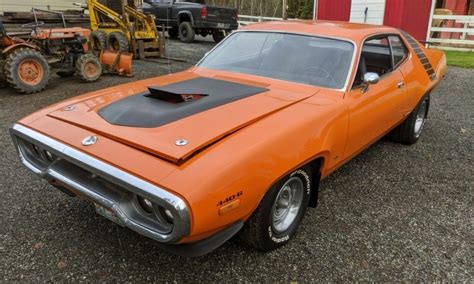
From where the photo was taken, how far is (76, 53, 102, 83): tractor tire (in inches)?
308

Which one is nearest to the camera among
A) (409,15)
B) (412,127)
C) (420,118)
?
(412,127)

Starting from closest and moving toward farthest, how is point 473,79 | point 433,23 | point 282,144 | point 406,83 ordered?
point 282,144
point 406,83
point 473,79
point 433,23

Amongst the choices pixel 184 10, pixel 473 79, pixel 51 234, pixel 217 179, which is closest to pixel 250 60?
pixel 217 179

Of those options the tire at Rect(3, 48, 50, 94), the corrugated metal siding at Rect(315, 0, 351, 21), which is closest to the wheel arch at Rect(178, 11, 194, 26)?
the corrugated metal siding at Rect(315, 0, 351, 21)

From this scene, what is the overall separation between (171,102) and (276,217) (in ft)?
3.74

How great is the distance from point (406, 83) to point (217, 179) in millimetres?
2998

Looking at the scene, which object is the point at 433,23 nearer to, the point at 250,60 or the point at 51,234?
the point at 250,60

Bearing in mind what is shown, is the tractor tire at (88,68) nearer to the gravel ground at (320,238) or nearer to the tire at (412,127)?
the gravel ground at (320,238)

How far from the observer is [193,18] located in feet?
48.1

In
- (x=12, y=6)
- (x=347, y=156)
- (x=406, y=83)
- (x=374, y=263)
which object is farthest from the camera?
(x=12, y=6)

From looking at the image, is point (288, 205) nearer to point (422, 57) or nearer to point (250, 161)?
point (250, 161)

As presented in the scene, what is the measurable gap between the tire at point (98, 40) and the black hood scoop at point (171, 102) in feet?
25.0

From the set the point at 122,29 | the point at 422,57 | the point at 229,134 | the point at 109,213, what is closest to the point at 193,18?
the point at 122,29

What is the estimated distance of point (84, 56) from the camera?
7.88 m
